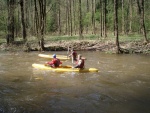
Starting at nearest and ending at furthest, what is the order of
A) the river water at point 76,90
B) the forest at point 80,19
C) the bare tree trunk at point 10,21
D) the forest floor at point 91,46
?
the river water at point 76,90 → the forest floor at point 91,46 → the forest at point 80,19 → the bare tree trunk at point 10,21

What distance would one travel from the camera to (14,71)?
16234 mm

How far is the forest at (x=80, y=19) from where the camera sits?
26.6m

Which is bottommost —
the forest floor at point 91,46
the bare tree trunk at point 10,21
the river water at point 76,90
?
the river water at point 76,90

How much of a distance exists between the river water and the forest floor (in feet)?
24.8

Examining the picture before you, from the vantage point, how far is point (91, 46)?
28172 mm

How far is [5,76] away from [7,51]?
1345 centimetres

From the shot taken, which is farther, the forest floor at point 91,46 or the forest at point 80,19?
the forest at point 80,19

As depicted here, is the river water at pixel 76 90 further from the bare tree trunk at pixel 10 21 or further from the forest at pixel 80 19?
the bare tree trunk at pixel 10 21

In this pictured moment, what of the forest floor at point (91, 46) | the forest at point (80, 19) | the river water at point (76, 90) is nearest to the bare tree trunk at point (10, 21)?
the forest at point (80, 19)

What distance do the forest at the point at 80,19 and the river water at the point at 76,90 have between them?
9386 millimetres

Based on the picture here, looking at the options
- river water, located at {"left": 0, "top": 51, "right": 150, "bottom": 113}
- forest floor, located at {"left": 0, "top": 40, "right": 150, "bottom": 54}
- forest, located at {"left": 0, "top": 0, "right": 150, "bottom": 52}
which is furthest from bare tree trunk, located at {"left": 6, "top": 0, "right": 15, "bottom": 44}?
river water, located at {"left": 0, "top": 51, "right": 150, "bottom": 113}

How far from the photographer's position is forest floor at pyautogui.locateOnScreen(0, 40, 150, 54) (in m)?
25.2

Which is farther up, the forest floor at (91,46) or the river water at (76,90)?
the forest floor at (91,46)

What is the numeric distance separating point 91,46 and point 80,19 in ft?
21.9
